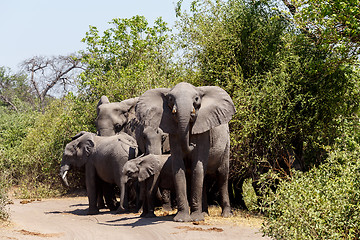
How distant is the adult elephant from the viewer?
10195 millimetres

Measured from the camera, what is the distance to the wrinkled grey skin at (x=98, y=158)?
1248 centimetres

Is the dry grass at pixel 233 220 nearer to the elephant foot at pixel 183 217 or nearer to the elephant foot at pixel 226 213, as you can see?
the elephant foot at pixel 226 213

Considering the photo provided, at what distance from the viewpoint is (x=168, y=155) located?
11.7 metres

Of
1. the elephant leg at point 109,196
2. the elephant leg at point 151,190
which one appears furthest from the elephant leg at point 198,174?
the elephant leg at point 109,196

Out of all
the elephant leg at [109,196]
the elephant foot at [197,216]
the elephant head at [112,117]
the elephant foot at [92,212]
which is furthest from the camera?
the elephant head at [112,117]

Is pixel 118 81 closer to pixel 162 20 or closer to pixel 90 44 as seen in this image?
pixel 90 44

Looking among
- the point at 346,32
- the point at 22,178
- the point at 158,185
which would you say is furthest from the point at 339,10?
the point at 22,178

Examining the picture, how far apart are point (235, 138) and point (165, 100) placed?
3.85 m

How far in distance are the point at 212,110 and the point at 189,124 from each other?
53cm

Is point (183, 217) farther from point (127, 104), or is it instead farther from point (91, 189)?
point (127, 104)

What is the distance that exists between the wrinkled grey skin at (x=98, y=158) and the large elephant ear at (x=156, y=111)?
1947mm

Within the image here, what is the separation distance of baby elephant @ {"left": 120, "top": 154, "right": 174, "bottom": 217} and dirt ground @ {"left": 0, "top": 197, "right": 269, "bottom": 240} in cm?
40

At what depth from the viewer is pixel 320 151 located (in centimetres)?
1503

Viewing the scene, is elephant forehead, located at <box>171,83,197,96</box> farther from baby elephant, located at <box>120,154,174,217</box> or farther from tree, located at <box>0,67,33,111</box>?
tree, located at <box>0,67,33,111</box>
